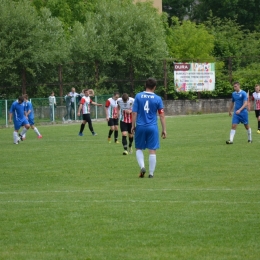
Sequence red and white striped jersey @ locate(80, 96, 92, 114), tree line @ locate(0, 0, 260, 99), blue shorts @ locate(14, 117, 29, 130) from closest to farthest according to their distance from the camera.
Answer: blue shorts @ locate(14, 117, 29, 130), red and white striped jersey @ locate(80, 96, 92, 114), tree line @ locate(0, 0, 260, 99)

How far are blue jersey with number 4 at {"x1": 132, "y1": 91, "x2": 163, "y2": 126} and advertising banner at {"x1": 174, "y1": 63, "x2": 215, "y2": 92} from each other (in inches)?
1390

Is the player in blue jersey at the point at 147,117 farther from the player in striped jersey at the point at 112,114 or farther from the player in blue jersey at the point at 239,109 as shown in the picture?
the player in striped jersey at the point at 112,114

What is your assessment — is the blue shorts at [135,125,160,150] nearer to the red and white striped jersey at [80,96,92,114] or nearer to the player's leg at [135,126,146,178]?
the player's leg at [135,126,146,178]

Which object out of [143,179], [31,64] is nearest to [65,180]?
[143,179]

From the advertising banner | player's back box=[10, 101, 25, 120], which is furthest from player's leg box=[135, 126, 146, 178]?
the advertising banner

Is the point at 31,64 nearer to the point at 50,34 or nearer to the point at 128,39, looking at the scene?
the point at 50,34

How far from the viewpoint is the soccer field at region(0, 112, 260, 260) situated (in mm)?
7766

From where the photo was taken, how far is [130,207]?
34.2ft

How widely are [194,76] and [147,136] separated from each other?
35835 mm

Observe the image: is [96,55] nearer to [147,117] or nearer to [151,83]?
[147,117]

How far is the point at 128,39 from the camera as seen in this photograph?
49250 mm

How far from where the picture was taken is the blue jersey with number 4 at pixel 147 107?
46.1ft

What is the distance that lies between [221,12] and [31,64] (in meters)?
41.4

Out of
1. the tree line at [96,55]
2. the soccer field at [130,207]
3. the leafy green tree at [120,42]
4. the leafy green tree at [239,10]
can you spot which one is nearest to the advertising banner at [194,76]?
the tree line at [96,55]
